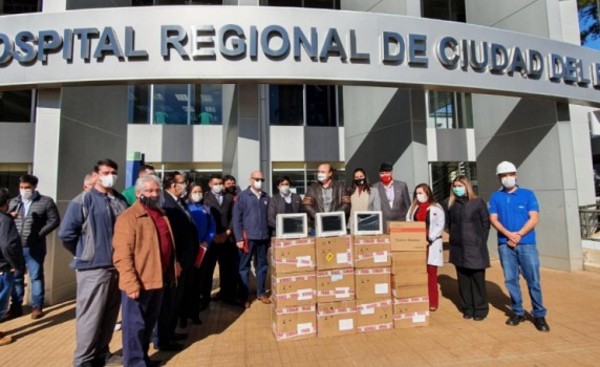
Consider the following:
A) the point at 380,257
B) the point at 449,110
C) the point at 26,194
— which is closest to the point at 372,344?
the point at 380,257

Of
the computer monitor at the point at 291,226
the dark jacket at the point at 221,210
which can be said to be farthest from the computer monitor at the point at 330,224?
the dark jacket at the point at 221,210

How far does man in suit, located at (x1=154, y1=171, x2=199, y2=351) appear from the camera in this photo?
3902mm

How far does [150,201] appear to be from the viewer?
3436 mm

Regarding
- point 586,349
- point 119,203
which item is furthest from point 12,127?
point 586,349

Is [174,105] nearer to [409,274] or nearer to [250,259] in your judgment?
[250,259]

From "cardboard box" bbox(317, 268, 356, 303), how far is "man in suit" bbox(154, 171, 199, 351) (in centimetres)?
155

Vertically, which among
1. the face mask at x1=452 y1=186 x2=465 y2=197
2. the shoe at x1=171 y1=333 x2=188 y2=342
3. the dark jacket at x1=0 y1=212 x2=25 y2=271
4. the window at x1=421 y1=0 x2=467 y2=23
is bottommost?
the shoe at x1=171 y1=333 x2=188 y2=342

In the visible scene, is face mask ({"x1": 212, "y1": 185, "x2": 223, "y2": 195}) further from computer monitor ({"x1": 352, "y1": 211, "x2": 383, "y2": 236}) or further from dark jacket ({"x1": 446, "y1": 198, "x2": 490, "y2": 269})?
dark jacket ({"x1": 446, "y1": 198, "x2": 490, "y2": 269})

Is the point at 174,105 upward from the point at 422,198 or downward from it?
upward

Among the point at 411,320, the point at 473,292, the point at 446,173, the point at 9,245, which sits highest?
the point at 446,173

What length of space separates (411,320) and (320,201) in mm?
1991

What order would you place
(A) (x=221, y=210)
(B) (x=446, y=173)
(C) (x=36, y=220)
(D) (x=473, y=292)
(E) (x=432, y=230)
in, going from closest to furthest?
(D) (x=473, y=292)
(E) (x=432, y=230)
(C) (x=36, y=220)
(A) (x=221, y=210)
(B) (x=446, y=173)

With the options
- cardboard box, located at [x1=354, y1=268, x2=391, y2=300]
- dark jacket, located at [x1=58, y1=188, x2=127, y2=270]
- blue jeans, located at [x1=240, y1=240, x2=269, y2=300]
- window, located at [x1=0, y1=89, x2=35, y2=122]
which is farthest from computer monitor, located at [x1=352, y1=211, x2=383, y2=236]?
window, located at [x1=0, y1=89, x2=35, y2=122]

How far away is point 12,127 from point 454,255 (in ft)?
44.1
